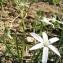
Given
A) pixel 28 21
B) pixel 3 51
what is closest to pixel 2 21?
pixel 28 21

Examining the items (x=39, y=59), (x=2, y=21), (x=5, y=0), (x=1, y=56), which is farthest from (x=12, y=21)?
(x=39, y=59)

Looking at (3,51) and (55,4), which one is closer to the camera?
(3,51)

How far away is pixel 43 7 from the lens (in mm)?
2402

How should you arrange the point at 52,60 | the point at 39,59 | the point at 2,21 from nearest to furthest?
the point at 39,59 < the point at 52,60 < the point at 2,21

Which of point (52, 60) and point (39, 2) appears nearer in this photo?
point (52, 60)

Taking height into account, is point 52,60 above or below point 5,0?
below

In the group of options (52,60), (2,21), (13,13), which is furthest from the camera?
(13,13)

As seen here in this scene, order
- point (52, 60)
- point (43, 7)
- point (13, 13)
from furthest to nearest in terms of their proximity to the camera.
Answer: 1. point (43, 7)
2. point (13, 13)
3. point (52, 60)

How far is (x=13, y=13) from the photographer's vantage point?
7.25ft

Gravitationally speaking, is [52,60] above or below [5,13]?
below

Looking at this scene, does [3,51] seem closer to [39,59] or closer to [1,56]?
[1,56]

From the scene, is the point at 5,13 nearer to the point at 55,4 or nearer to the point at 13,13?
the point at 13,13

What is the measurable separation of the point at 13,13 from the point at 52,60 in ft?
2.34

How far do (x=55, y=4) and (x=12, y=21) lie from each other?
0.60 m
